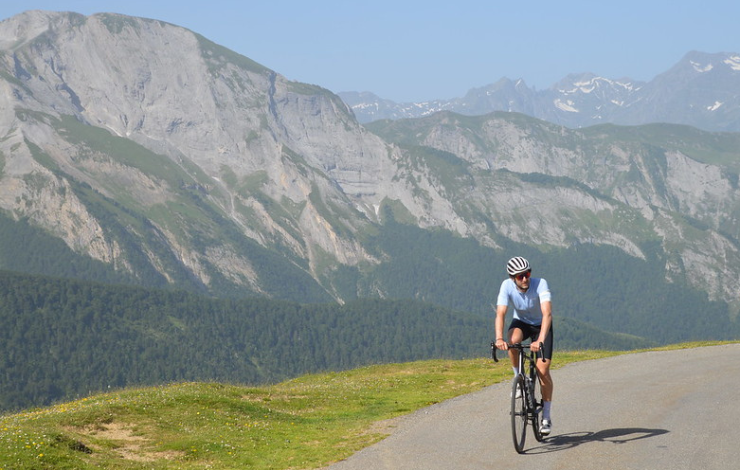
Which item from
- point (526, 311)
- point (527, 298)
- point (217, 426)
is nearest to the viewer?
point (527, 298)

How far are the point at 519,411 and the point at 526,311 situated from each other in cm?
263

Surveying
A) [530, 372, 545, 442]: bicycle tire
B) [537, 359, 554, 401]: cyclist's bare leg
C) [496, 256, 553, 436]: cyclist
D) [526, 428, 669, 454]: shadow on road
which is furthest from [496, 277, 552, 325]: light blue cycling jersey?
[526, 428, 669, 454]: shadow on road

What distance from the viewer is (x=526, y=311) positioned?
22297 millimetres

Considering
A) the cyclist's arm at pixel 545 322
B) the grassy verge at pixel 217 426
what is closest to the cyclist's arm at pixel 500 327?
the cyclist's arm at pixel 545 322

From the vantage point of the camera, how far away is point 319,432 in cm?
2811

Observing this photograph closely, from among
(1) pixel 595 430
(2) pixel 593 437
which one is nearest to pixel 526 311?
Answer: (2) pixel 593 437

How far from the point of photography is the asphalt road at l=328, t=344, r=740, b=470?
2114 cm

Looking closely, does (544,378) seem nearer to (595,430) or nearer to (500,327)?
(500,327)

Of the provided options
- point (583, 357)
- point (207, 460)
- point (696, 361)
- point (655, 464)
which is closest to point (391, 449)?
point (207, 460)

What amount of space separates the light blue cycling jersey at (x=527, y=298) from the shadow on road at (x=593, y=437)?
341 centimetres

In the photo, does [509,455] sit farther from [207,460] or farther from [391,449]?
[207,460]

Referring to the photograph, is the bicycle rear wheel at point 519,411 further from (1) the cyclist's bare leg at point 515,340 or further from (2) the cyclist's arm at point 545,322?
(2) the cyclist's arm at point 545,322

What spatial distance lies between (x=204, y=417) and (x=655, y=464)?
1582 cm

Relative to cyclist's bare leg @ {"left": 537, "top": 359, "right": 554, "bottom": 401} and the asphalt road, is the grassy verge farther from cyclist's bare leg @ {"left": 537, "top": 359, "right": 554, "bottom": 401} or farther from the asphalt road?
cyclist's bare leg @ {"left": 537, "top": 359, "right": 554, "bottom": 401}
